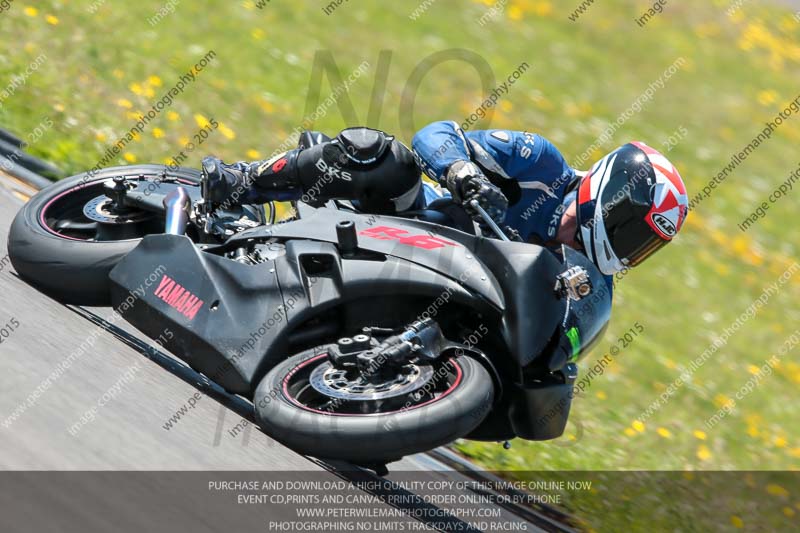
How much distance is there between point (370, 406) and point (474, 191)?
43.8 inches

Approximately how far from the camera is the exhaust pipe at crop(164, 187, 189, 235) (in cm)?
566

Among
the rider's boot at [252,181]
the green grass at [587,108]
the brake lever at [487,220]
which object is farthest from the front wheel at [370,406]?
the green grass at [587,108]

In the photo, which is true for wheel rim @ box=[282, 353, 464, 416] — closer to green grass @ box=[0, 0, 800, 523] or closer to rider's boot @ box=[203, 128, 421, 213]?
rider's boot @ box=[203, 128, 421, 213]

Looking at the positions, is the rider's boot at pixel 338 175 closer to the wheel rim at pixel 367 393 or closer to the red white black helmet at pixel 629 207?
the red white black helmet at pixel 629 207

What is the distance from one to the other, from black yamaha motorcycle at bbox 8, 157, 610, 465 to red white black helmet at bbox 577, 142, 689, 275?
0.62ft

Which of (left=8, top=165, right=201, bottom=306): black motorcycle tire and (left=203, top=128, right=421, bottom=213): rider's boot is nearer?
(left=203, top=128, right=421, bottom=213): rider's boot

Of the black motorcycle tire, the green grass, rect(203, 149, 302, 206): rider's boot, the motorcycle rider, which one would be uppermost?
the motorcycle rider

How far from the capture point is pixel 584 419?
799 centimetres

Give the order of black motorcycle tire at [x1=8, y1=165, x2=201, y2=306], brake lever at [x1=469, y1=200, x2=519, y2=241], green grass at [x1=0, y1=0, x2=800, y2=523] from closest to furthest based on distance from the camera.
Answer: brake lever at [x1=469, y1=200, x2=519, y2=241] → black motorcycle tire at [x1=8, y1=165, x2=201, y2=306] → green grass at [x1=0, y1=0, x2=800, y2=523]

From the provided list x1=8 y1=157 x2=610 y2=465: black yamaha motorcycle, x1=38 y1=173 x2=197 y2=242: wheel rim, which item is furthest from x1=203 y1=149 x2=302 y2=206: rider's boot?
x1=38 y1=173 x2=197 y2=242: wheel rim

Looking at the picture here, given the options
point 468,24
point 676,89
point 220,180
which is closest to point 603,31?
point 676,89

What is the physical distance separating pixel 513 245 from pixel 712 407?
5.17 m

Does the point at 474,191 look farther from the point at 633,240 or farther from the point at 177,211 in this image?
the point at 177,211

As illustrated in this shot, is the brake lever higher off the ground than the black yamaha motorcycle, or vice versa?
the brake lever
